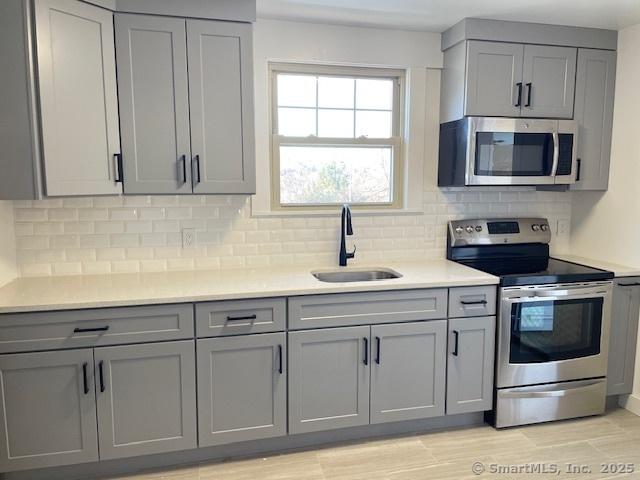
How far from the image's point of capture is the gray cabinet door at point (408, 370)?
2.55 metres

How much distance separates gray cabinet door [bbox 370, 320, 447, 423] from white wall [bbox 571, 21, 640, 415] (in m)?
1.36

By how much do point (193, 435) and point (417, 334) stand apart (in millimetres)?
1272

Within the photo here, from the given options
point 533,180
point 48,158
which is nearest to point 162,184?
point 48,158

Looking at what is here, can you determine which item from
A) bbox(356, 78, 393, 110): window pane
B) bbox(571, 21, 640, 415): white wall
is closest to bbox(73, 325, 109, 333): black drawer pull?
bbox(356, 78, 393, 110): window pane

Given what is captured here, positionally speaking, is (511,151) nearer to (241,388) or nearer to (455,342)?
(455,342)

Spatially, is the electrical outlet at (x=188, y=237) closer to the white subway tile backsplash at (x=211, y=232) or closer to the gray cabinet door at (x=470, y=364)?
the white subway tile backsplash at (x=211, y=232)

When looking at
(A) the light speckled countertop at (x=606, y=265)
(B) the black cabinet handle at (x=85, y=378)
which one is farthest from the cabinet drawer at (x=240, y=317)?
(A) the light speckled countertop at (x=606, y=265)

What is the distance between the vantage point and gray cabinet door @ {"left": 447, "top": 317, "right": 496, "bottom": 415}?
263 centimetres

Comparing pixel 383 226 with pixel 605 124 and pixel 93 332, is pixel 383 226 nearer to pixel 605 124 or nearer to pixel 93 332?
pixel 605 124

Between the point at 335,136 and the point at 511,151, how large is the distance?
110cm

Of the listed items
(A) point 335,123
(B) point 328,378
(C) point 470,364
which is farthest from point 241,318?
(A) point 335,123

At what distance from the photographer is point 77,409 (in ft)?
7.18

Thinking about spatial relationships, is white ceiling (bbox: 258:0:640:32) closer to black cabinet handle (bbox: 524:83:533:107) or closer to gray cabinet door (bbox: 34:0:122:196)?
black cabinet handle (bbox: 524:83:533:107)

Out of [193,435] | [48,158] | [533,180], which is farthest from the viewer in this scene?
[533,180]
